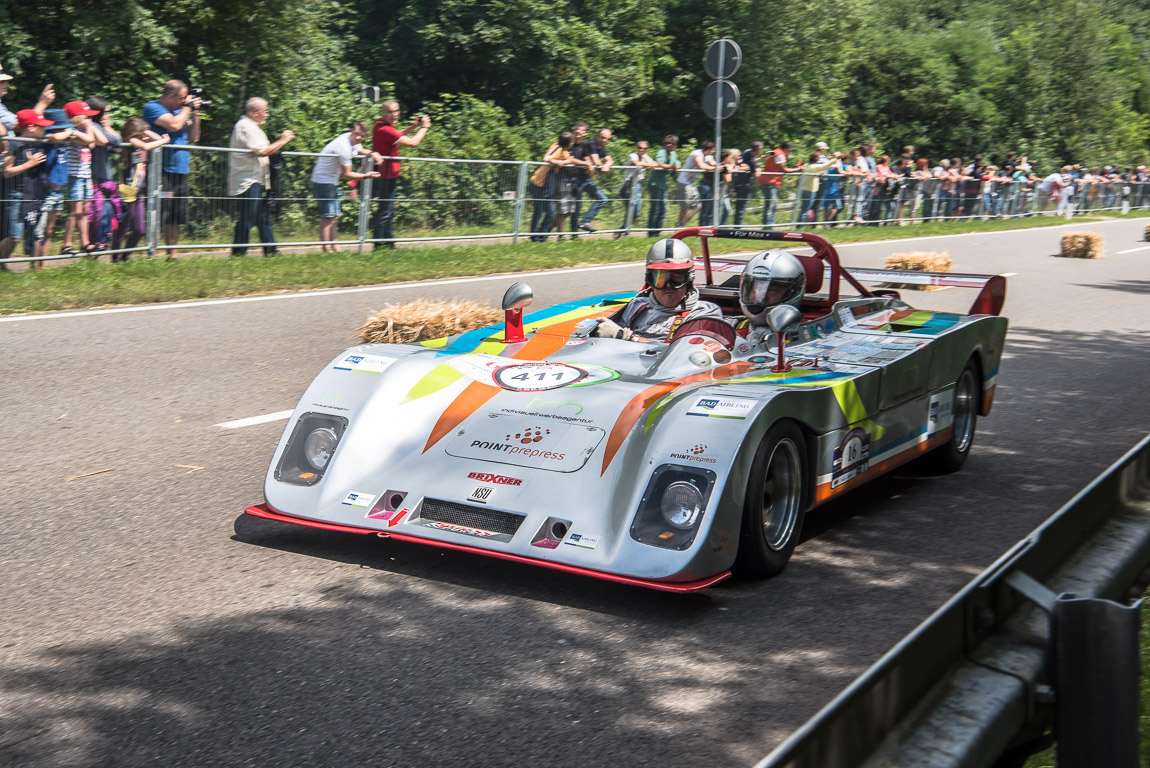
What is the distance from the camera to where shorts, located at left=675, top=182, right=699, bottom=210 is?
2141 cm

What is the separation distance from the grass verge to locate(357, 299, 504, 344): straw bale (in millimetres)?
2875

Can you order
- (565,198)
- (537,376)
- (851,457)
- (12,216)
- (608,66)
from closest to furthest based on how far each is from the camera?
(537,376) → (851,457) → (12,216) → (565,198) → (608,66)

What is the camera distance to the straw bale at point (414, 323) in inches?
398

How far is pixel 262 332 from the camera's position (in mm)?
10875

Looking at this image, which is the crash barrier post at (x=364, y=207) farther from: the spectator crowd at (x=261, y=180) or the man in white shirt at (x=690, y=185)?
the man in white shirt at (x=690, y=185)

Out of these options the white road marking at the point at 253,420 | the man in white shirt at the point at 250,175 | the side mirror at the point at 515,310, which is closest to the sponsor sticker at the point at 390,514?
the side mirror at the point at 515,310

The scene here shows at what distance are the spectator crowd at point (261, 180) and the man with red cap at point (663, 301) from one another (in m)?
7.57

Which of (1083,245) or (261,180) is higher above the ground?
(261,180)

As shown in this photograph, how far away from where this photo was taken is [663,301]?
6871 millimetres

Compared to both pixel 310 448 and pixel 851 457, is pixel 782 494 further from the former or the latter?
pixel 310 448


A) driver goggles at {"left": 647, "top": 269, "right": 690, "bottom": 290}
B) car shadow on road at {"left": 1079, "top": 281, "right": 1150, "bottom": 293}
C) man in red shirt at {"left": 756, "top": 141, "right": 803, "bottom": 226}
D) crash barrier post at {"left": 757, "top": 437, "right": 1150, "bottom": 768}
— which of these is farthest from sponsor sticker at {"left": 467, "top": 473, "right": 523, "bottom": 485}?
man in red shirt at {"left": 756, "top": 141, "right": 803, "bottom": 226}

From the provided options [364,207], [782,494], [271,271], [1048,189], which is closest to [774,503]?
[782,494]

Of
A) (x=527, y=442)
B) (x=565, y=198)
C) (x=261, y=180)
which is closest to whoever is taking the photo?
(x=527, y=442)

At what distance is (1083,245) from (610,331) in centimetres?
1884
